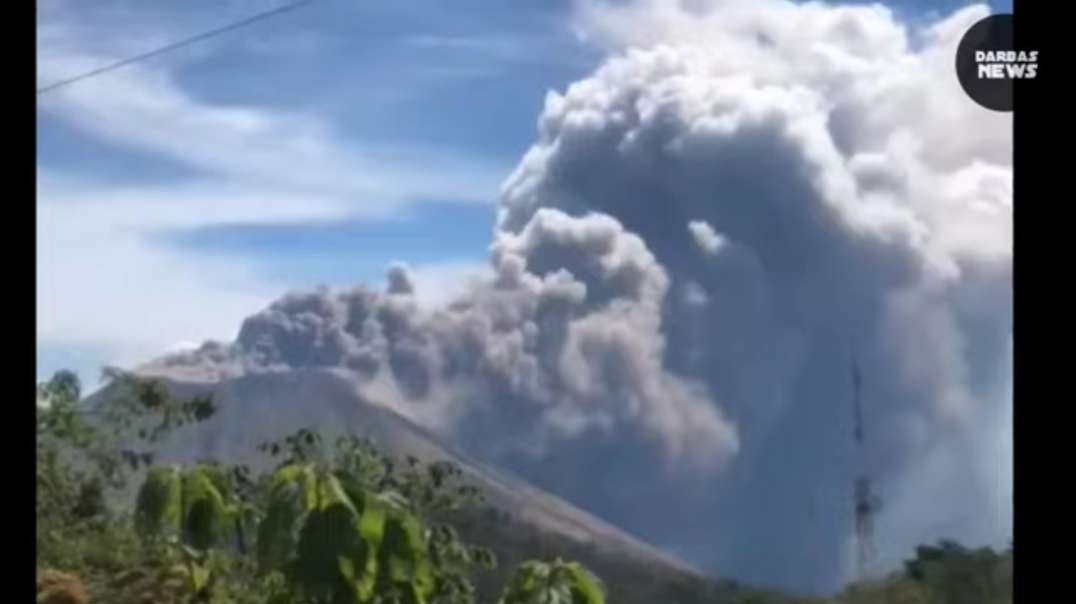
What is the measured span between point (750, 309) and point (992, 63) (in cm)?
53

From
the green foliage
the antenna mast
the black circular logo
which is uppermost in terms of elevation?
the black circular logo

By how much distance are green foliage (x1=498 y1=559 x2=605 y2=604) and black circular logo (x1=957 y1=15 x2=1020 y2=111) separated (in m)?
0.96

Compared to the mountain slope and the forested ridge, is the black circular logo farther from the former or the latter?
the mountain slope

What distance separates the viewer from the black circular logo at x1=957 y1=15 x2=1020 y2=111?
152 inches

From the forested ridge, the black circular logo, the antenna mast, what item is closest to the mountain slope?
the forested ridge

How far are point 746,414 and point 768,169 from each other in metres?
0.38

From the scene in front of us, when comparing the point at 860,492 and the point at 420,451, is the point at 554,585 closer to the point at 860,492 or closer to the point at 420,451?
the point at 420,451

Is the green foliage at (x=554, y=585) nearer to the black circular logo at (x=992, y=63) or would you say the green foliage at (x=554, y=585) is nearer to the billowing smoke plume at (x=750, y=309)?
the billowing smoke plume at (x=750, y=309)

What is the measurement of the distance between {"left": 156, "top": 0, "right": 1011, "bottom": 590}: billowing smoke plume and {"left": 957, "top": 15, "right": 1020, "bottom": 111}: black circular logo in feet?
→ 0.07

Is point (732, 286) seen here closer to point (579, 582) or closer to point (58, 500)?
point (579, 582)

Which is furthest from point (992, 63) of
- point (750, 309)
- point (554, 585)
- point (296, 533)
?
point (296, 533)

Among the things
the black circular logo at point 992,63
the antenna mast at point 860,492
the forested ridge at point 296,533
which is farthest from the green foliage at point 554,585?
the black circular logo at point 992,63

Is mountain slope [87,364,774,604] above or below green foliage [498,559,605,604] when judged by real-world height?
above
